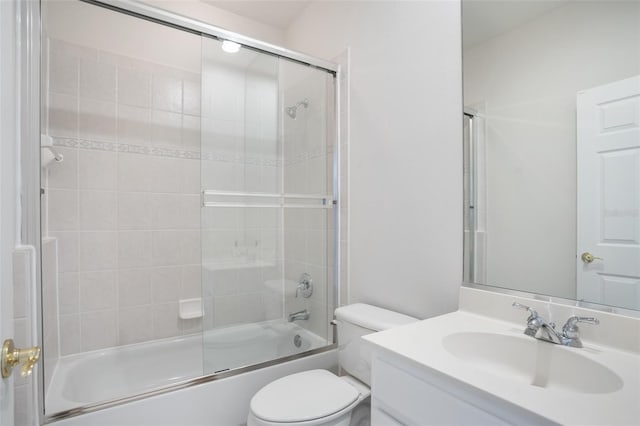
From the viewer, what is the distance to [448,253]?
1.27 metres

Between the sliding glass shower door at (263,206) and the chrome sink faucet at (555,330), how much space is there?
1131mm

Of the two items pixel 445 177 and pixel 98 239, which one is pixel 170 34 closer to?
pixel 98 239

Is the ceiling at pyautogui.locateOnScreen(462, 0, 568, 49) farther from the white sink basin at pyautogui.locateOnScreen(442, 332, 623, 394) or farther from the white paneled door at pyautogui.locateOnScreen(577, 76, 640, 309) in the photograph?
the white sink basin at pyautogui.locateOnScreen(442, 332, 623, 394)

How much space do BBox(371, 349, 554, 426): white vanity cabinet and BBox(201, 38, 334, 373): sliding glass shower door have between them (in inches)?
36.3

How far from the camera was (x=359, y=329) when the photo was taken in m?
1.41

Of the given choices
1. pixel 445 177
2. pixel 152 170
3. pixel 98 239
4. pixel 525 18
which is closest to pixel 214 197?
pixel 152 170

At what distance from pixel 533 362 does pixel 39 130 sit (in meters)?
1.78

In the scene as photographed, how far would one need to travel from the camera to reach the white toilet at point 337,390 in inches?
45.8

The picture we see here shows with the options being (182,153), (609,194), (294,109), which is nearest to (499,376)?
(609,194)

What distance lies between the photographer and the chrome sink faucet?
2.81ft

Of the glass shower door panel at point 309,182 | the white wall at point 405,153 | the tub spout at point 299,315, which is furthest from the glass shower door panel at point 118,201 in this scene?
the white wall at point 405,153

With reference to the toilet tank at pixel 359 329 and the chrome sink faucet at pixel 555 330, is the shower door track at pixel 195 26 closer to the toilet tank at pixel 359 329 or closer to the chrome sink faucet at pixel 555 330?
the toilet tank at pixel 359 329

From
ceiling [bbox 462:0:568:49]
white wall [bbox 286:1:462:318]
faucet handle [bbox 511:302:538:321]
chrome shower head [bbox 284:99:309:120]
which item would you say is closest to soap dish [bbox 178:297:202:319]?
white wall [bbox 286:1:462:318]

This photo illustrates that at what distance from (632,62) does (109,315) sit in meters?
2.54
